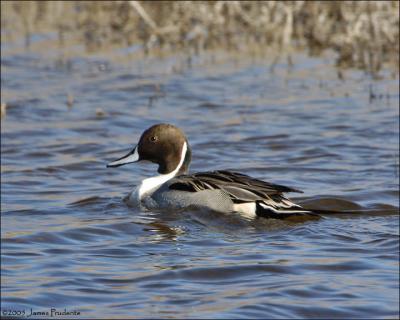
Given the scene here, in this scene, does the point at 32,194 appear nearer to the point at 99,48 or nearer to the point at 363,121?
the point at 363,121

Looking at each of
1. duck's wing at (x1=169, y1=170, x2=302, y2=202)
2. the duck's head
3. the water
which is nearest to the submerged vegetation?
the water

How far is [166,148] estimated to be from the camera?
30.9 ft

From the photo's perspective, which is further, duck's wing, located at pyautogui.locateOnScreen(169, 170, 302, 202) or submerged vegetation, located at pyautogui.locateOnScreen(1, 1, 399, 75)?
submerged vegetation, located at pyautogui.locateOnScreen(1, 1, 399, 75)

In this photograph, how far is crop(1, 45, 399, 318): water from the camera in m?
6.14

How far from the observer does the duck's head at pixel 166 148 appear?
9398 mm

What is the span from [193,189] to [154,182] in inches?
26.8

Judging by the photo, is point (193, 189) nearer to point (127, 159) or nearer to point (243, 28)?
point (127, 159)

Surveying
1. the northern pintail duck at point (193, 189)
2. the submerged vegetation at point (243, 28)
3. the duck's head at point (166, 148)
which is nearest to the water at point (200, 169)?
the northern pintail duck at point (193, 189)

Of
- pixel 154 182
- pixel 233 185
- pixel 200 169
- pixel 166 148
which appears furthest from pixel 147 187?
pixel 200 169

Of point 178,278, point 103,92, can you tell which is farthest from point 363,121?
point 178,278

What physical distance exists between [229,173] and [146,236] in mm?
979

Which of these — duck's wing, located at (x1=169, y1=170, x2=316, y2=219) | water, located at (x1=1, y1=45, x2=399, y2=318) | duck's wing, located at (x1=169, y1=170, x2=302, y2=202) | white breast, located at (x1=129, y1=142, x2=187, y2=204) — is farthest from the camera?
white breast, located at (x1=129, y1=142, x2=187, y2=204)

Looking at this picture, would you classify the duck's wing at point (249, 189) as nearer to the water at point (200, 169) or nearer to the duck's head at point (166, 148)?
the water at point (200, 169)

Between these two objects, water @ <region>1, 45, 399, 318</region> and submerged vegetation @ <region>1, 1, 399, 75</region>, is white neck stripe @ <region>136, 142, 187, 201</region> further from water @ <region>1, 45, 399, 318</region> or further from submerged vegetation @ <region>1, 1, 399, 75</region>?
submerged vegetation @ <region>1, 1, 399, 75</region>
